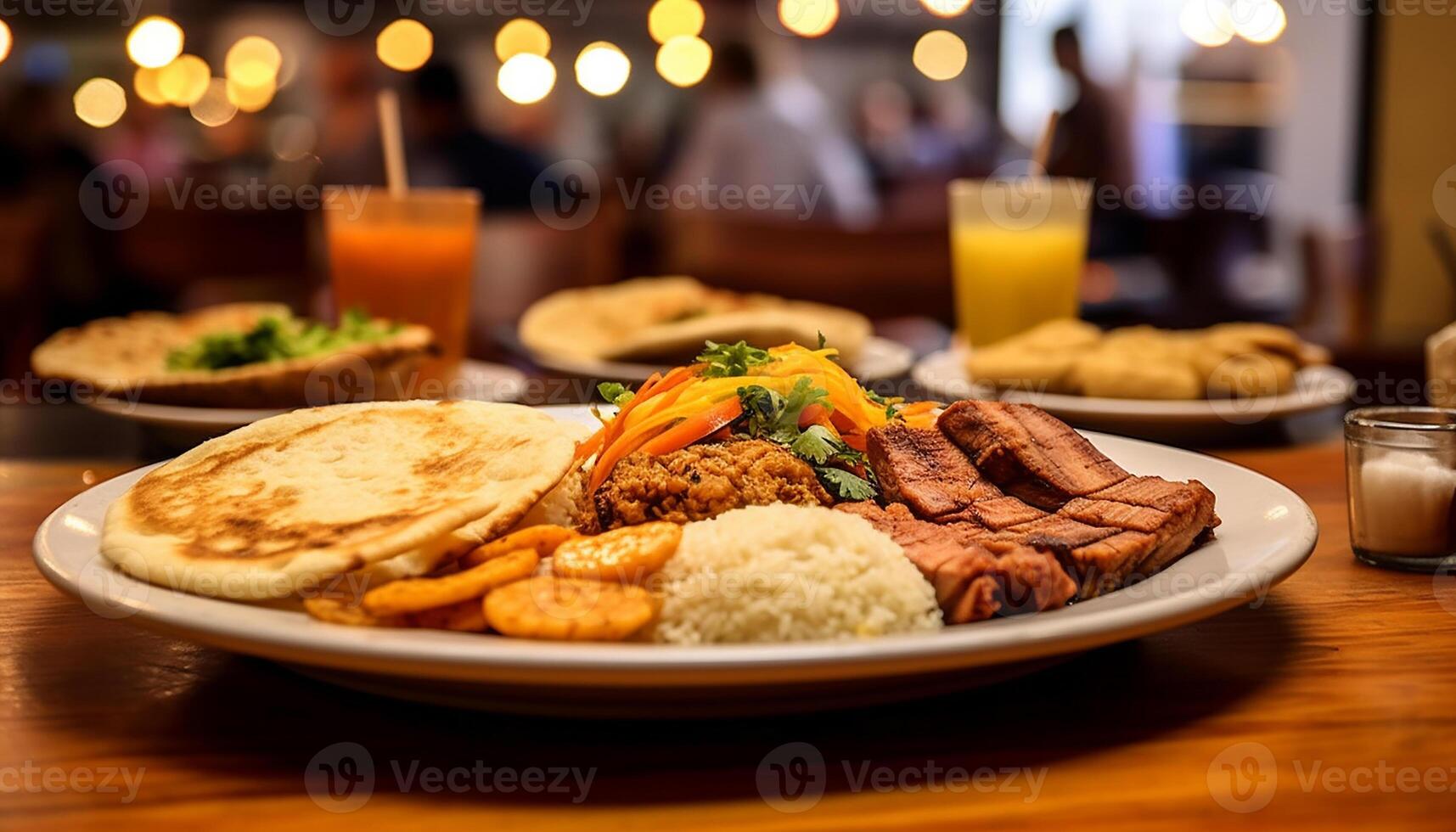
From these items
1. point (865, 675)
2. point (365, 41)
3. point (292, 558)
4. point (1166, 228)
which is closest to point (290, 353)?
point (292, 558)

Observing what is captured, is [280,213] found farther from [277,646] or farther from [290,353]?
[277,646]

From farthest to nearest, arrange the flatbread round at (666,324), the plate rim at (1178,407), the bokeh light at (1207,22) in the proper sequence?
the bokeh light at (1207,22), the flatbread round at (666,324), the plate rim at (1178,407)

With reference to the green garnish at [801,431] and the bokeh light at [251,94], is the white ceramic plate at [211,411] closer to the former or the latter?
the green garnish at [801,431]

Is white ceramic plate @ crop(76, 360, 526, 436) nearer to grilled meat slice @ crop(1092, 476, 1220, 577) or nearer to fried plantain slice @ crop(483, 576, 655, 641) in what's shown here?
fried plantain slice @ crop(483, 576, 655, 641)

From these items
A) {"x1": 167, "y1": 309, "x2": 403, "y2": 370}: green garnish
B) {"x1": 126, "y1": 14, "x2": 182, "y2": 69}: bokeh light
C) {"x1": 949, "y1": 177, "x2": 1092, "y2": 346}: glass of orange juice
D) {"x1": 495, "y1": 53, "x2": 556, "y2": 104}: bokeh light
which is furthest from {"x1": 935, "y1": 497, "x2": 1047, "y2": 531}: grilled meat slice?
{"x1": 495, "y1": 53, "x2": 556, "y2": 104}: bokeh light

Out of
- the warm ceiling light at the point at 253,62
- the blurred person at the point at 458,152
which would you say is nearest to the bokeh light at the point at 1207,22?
the blurred person at the point at 458,152

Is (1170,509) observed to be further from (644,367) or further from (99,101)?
(99,101)

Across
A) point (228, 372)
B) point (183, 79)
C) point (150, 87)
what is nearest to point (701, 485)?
point (228, 372)
